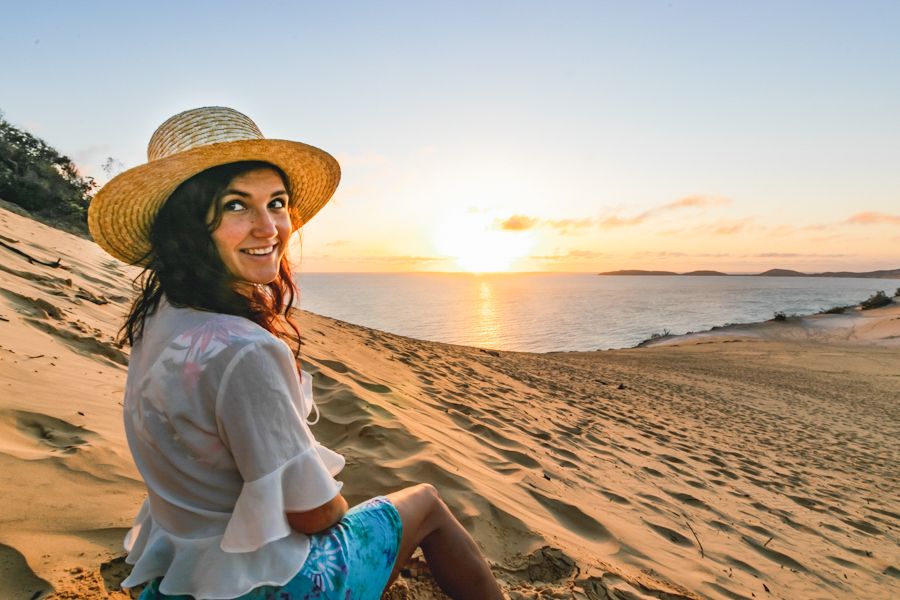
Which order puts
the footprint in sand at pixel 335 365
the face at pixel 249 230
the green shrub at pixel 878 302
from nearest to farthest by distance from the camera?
the face at pixel 249 230
the footprint in sand at pixel 335 365
the green shrub at pixel 878 302

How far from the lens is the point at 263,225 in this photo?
1430mm

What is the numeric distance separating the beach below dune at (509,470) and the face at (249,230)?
122 centimetres

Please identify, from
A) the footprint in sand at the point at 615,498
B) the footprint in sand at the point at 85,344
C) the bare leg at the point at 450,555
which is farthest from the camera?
the footprint in sand at the point at 85,344

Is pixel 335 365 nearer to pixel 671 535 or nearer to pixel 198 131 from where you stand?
pixel 671 535

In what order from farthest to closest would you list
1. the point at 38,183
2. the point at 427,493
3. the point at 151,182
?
the point at 38,183 → the point at 427,493 → the point at 151,182

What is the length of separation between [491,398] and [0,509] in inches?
197

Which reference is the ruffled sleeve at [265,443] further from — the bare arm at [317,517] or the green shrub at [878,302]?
the green shrub at [878,302]

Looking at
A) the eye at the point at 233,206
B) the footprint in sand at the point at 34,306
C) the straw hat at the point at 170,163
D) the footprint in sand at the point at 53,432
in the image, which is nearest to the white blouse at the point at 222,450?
the eye at the point at 233,206

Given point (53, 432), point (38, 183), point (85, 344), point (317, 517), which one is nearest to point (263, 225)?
point (317, 517)

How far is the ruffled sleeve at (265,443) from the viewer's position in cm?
105

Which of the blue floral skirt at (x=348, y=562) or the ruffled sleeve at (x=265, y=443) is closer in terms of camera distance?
the ruffled sleeve at (x=265, y=443)

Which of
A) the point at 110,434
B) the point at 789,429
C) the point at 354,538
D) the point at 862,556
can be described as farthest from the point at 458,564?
the point at 789,429

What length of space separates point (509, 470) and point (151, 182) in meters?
3.04

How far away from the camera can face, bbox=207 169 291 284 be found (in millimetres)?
1405
